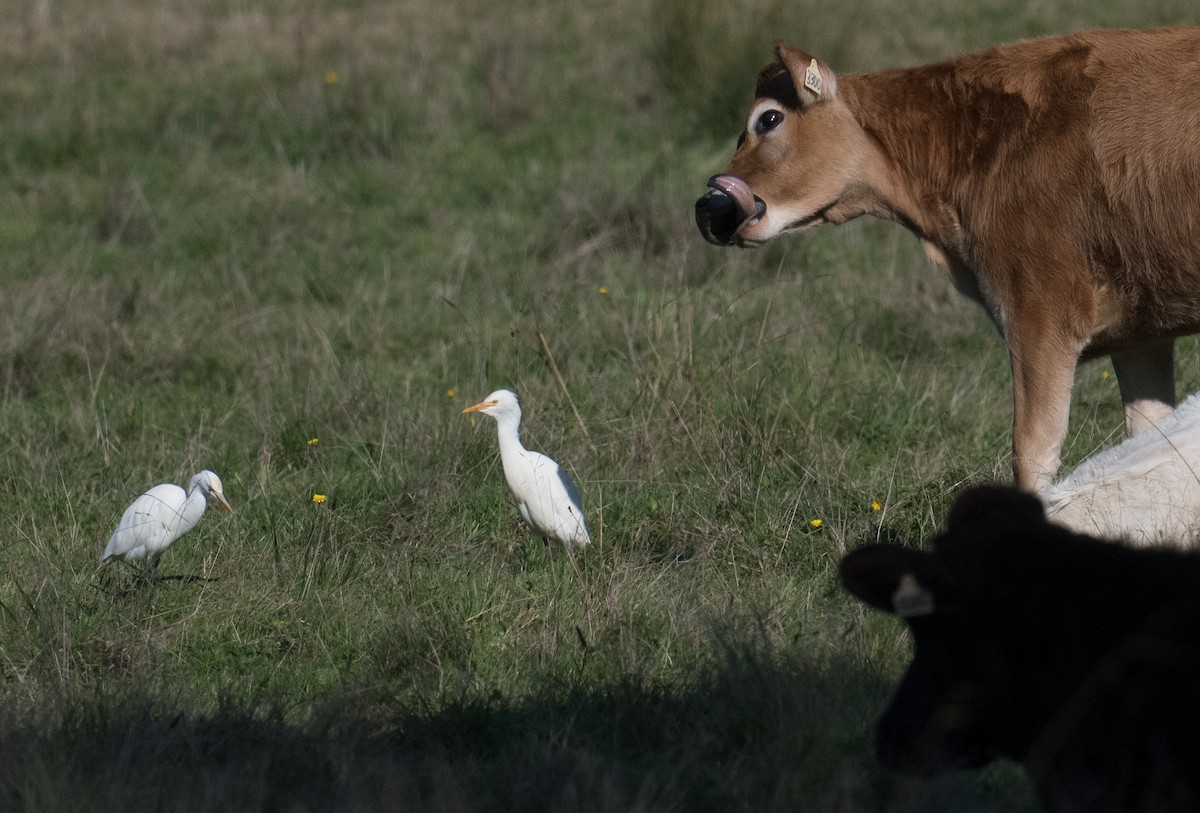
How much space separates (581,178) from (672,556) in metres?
5.56

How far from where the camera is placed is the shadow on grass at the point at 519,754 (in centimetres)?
323

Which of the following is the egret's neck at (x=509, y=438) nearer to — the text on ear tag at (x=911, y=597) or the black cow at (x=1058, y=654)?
the black cow at (x=1058, y=654)

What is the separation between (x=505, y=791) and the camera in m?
3.40

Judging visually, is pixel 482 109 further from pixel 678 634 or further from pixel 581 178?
pixel 678 634

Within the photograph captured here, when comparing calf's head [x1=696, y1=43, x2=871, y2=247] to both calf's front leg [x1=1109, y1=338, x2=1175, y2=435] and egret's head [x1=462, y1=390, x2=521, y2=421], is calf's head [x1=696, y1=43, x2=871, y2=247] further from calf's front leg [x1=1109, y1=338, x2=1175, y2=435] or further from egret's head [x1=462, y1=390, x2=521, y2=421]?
calf's front leg [x1=1109, y1=338, x2=1175, y2=435]

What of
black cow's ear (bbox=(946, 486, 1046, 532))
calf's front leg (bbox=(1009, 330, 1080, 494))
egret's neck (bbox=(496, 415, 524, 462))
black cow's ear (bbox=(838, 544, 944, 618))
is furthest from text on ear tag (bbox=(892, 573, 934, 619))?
egret's neck (bbox=(496, 415, 524, 462))

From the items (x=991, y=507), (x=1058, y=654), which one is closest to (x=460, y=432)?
(x=991, y=507)

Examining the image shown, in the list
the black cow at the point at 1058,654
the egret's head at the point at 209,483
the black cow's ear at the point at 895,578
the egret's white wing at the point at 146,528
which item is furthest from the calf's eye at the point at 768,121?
the black cow's ear at the point at 895,578

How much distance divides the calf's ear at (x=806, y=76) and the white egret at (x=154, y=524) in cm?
264

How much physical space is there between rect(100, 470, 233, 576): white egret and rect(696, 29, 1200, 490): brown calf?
84.4 inches

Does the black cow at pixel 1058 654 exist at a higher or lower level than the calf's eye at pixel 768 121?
higher

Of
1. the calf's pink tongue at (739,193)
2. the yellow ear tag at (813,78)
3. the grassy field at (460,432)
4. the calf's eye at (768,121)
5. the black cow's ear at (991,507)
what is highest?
the black cow's ear at (991,507)

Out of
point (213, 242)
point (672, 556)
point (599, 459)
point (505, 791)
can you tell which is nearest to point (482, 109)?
point (213, 242)

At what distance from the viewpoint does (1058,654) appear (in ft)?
8.47
